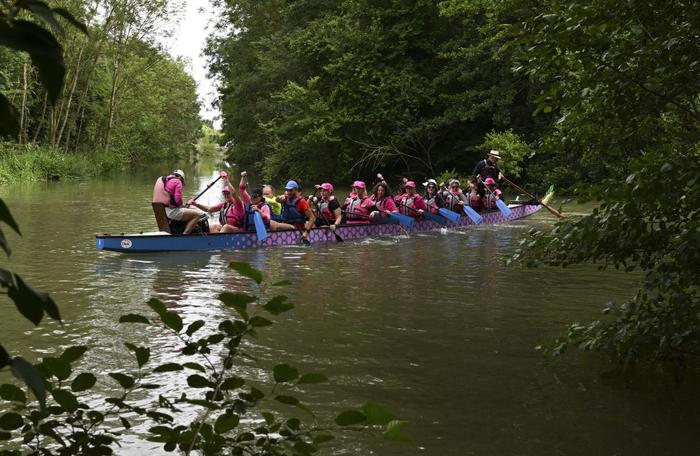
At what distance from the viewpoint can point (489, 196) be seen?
64.8 ft

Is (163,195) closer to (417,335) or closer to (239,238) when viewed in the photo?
(239,238)

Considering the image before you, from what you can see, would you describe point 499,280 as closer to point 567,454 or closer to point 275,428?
point 567,454

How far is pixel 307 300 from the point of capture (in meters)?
9.89

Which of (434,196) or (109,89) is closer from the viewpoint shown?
(434,196)

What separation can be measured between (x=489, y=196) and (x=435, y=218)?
7.90ft

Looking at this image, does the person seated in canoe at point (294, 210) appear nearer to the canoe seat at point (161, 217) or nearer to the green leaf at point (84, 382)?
the canoe seat at point (161, 217)

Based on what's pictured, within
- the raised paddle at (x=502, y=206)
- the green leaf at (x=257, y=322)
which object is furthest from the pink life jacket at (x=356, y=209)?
the green leaf at (x=257, y=322)

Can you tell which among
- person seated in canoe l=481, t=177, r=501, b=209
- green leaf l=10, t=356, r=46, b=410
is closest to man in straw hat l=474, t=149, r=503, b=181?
person seated in canoe l=481, t=177, r=501, b=209

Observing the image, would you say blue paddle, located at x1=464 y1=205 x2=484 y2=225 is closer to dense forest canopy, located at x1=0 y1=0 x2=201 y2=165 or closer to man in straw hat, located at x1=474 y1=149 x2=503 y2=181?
man in straw hat, located at x1=474 y1=149 x2=503 y2=181

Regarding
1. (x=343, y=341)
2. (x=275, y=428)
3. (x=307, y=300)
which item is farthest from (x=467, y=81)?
(x=275, y=428)

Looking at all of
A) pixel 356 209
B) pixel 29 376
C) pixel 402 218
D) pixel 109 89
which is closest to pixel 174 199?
pixel 356 209

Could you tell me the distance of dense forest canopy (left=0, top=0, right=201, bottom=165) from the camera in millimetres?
40031

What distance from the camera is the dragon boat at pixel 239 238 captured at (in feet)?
43.5

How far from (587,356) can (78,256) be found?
9470mm
